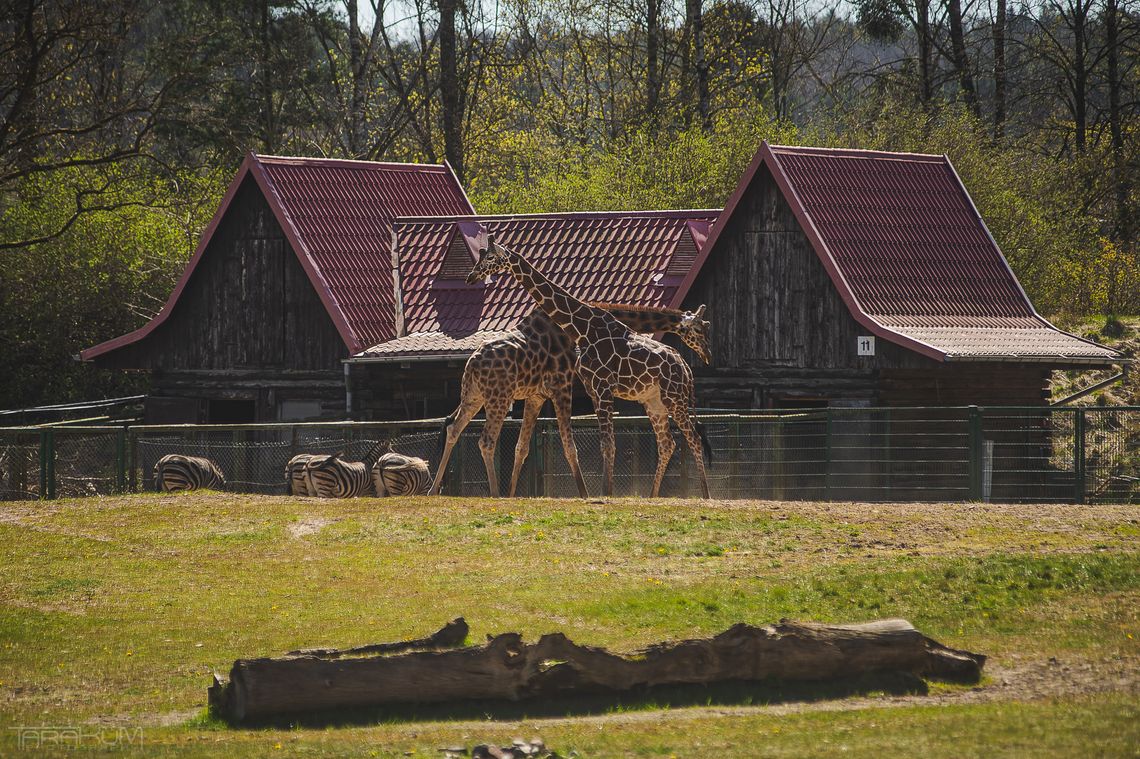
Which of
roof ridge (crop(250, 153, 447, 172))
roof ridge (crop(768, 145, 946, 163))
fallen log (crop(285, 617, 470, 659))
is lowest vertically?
fallen log (crop(285, 617, 470, 659))

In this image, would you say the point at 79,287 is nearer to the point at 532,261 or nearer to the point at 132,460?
the point at 532,261

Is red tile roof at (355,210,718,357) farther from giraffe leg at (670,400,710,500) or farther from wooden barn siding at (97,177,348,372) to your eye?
giraffe leg at (670,400,710,500)

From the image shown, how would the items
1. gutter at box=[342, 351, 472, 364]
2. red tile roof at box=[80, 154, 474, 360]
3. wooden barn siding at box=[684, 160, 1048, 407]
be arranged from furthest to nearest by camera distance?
red tile roof at box=[80, 154, 474, 360] < gutter at box=[342, 351, 472, 364] < wooden barn siding at box=[684, 160, 1048, 407]

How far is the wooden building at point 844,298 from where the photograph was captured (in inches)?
1115

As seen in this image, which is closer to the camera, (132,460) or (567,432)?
(567,432)

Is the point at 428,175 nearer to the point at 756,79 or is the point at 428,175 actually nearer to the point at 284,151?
the point at 284,151

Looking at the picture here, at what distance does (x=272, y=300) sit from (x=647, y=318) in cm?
1215

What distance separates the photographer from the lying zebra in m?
24.8

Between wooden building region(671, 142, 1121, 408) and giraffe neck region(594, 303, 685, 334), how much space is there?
5373 millimetres

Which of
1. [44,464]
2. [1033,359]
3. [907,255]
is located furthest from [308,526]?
[907,255]

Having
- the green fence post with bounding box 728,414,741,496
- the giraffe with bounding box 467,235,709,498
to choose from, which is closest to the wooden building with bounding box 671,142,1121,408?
the green fence post with bounding box 728,414,741,496

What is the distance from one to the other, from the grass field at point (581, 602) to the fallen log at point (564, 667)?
18cm

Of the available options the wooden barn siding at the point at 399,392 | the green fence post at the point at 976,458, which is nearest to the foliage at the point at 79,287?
the wooden barn siding at the point at 399,392

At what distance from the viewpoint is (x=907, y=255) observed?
97.5 feet
